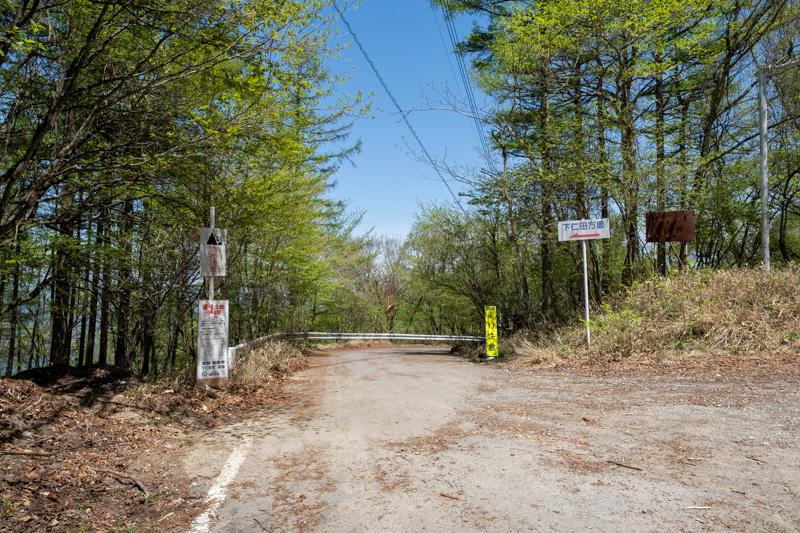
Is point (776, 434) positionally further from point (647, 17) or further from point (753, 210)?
point (753, 210)

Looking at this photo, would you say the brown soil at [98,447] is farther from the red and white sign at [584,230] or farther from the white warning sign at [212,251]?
the red and white sign at [584,230]

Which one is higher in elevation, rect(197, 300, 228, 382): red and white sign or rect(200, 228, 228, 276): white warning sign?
rect(200, 228, 228, 276): white warning sign

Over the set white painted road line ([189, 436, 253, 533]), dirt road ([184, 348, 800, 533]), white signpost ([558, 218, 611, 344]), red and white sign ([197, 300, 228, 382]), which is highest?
white signpost ([558, 218, 611, 344])

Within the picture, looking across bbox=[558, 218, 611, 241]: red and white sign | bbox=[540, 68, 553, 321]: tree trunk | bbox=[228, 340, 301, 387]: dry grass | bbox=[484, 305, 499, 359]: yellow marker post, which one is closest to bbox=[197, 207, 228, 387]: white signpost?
bbox=[228, 340, 301, 387]: dry grass

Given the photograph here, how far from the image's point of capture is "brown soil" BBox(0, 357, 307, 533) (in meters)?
3.29

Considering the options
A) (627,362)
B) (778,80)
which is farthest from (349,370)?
(778,80)

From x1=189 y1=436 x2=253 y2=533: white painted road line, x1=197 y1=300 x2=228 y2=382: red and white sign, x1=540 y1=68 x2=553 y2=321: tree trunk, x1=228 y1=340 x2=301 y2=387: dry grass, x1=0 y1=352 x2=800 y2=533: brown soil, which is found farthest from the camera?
x1=540 y1=68 x2=553 y2=321: tree trunk

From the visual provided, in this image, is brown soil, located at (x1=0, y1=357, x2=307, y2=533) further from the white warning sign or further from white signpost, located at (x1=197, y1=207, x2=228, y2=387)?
the white warning sign

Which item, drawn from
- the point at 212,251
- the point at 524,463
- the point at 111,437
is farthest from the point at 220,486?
the point at 212,251

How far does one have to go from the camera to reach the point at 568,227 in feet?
A: 36.3

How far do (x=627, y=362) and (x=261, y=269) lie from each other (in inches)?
391

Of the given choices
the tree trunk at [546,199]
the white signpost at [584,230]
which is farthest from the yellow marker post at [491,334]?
the white signpost at [584,230]

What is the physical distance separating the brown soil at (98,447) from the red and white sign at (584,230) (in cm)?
789

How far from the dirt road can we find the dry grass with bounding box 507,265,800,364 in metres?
1.78
